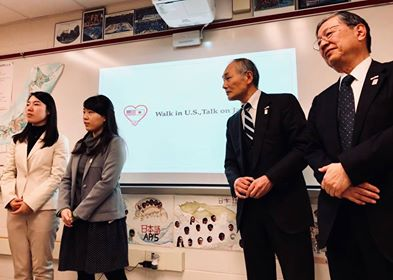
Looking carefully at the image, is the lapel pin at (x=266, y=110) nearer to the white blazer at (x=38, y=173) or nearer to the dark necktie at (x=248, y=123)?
the dark necktie at (x=248, y=123)

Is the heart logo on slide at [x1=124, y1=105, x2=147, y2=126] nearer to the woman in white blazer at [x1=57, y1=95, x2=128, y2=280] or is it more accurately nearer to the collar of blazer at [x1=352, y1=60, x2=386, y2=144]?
the woman in white blazer at [x1=57, y1=95, x2=128, y2=280]

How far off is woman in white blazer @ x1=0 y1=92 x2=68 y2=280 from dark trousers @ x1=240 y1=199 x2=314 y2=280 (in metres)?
1.24

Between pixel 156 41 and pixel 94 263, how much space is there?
164 centimetres

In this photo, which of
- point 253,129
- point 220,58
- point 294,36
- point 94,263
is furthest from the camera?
point 220,58

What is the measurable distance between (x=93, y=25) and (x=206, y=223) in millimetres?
1896

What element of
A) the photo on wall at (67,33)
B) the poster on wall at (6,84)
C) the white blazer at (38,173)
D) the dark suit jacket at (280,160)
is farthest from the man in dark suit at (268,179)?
the poster on wall at (6,84)

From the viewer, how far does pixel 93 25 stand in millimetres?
2662

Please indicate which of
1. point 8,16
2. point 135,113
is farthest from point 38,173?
point 8,16

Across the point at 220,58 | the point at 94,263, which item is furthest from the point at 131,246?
the point at 220,58

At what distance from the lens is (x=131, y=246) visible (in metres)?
2.33

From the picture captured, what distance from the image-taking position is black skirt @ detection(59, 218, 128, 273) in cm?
173

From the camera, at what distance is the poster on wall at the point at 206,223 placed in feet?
6.94

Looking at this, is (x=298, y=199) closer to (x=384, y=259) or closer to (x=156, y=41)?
(x=384, y=259)

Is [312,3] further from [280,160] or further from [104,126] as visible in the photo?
[104,126]
